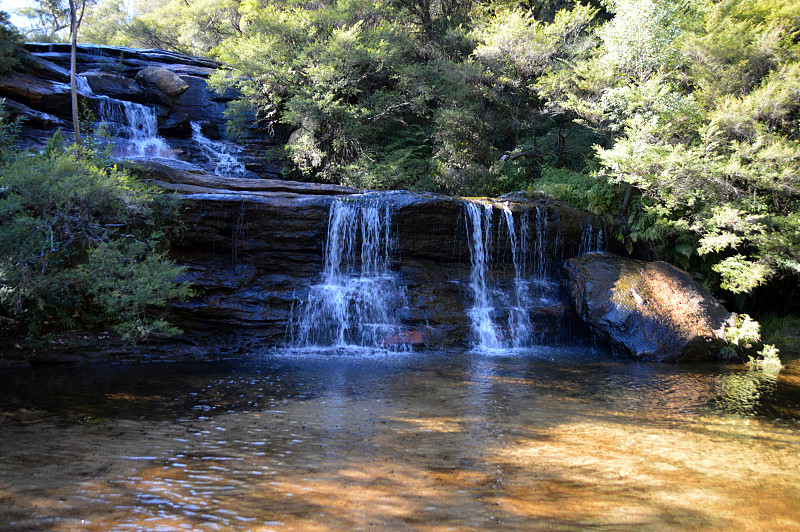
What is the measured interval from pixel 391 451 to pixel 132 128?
14732 millimetres

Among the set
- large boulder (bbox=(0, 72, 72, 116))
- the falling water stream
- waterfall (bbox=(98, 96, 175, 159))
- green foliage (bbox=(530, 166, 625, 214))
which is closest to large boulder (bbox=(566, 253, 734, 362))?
the falling water stream

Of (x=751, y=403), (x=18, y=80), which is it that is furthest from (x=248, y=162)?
(x=751, y=403)

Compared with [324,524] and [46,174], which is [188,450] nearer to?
[324,524]

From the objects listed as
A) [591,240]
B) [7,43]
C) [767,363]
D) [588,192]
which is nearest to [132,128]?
[7,43]

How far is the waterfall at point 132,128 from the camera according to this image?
14438 mm

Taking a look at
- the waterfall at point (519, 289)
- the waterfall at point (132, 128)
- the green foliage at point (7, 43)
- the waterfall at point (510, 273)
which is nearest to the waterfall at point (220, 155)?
the waterfall at point (132, 128)

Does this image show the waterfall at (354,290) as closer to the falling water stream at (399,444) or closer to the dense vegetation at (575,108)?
the falling water stream at (399,444)

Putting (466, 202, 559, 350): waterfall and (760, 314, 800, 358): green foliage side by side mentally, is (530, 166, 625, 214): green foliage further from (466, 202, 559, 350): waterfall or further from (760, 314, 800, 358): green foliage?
(760, 314, 800, 358): green foliage

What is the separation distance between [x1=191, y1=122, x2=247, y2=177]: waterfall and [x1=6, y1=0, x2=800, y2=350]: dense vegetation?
0.95 m

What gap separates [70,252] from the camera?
769cm

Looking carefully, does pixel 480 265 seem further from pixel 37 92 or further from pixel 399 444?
pixel 37 92

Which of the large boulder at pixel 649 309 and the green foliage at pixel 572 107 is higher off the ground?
the green foliage at pixel 572 107

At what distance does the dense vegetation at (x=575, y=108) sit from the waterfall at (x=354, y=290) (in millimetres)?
4791

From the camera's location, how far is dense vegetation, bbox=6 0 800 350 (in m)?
11.3
